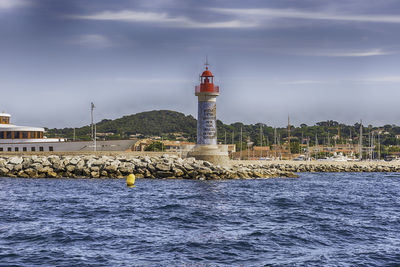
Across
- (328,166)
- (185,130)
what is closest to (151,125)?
(185,130)

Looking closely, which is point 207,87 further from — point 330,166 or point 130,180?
point 330,166

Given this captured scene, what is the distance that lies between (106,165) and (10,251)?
2623 centimetres

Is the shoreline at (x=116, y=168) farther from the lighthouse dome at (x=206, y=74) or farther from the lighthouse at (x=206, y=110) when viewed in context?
the lighthouse dome at (x=206, y=74)

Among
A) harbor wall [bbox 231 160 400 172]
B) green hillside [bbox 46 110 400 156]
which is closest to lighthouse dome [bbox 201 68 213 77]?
harbor wall [bbox 231 160 400 172]

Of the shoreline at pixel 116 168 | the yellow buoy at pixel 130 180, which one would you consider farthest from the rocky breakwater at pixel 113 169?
the yellow buoy at pixel 130 180

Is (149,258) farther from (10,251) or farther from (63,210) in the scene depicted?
(63,210)

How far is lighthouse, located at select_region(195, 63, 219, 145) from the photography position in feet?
140

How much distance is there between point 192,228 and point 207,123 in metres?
25.7

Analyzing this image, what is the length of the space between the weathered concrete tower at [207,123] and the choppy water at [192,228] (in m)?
13.5

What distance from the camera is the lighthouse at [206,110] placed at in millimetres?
42688

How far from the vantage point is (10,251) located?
1380 centimetres

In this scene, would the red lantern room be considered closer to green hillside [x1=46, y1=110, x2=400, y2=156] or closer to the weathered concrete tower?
the weathered concrete tower

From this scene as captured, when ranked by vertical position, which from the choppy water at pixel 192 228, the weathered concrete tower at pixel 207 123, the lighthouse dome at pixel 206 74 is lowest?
the choppy water at pixel 192 228

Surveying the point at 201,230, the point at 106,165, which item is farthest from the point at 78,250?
the point at 106,165
